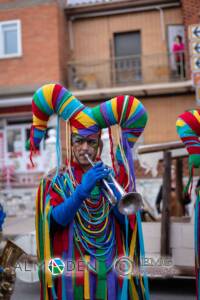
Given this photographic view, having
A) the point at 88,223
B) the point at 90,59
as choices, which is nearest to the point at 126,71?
the point at 90,59

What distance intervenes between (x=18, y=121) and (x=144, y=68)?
4.53 m

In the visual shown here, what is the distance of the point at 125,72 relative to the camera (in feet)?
49.8

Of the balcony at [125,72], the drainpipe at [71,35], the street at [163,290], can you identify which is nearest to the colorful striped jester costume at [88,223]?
the street at [163,290]

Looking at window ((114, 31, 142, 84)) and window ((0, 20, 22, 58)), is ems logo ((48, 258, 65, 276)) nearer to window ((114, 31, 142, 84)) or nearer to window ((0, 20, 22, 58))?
window ((114, 31, 142, 84))

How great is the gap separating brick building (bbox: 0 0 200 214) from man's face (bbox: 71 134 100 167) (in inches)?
438

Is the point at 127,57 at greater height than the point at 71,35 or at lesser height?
lesser

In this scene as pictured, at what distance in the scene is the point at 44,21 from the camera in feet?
48.1

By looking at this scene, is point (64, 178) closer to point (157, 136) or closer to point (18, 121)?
point (157, 136)

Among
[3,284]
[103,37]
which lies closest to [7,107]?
[103,37]

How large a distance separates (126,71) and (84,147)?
40.7 ft

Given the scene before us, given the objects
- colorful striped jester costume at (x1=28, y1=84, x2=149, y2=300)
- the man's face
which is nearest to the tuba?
colorful striped jester costume at (x1=28, y1=84, x2=149, y2=300)

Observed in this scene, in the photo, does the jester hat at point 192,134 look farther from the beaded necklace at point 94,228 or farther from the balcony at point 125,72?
the balcony at point 125,72

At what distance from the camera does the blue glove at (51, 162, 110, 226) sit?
9.07 ft

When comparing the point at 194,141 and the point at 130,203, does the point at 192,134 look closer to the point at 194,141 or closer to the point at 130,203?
the point at 194,141
